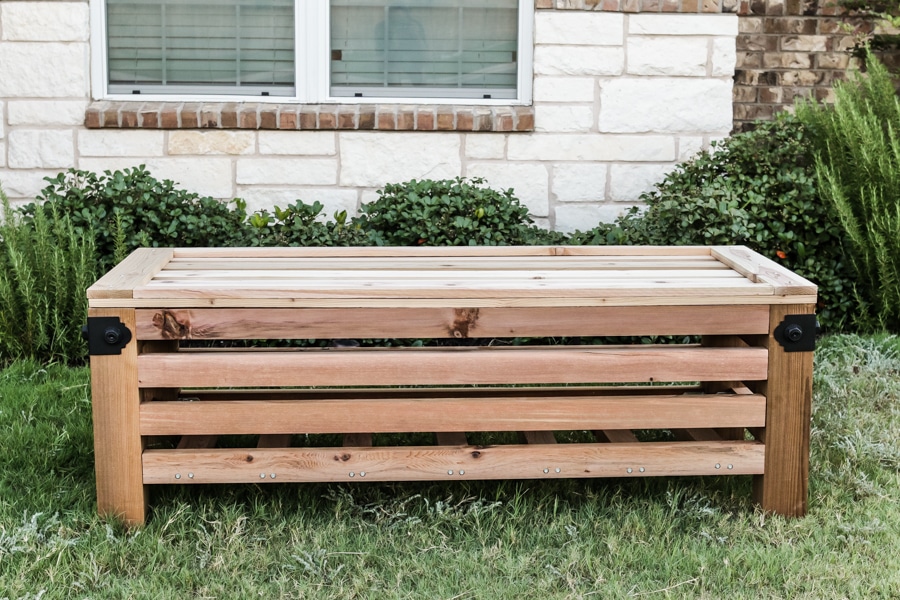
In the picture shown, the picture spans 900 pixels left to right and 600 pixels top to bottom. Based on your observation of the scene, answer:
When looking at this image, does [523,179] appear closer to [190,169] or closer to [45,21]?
[190,169]

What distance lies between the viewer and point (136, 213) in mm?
4449

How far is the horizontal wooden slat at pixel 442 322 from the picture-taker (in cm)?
253

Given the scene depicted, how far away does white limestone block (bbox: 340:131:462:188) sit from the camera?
4.97m

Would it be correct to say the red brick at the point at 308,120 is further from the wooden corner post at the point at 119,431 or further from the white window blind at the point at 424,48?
the wooden corner post at the point at 119,431

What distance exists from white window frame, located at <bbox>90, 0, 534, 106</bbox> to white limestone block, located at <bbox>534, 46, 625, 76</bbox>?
8 centimetres

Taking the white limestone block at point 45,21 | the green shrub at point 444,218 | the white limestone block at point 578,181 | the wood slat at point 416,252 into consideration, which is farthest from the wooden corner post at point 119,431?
the white limestone block at point 578,181

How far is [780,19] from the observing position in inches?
223

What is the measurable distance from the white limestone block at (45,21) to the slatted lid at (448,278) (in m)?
2.21

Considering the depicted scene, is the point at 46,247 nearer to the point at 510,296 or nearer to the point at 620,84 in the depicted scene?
the point at 510,296

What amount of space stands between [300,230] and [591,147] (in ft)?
5.28

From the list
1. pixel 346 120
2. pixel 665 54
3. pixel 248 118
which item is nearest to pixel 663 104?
pixel 665 54

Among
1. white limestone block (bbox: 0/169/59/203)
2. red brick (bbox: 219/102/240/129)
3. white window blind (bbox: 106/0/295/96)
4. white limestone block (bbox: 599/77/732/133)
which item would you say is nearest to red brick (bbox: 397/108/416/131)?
white window blind (bbox: 106/0/295/96)

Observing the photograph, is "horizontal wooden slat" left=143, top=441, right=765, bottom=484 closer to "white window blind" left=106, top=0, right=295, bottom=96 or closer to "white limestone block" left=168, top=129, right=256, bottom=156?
"white limestone block" left=168, top=129, right=256, bottom=156

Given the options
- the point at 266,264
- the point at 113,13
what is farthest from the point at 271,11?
the point at 266,264
